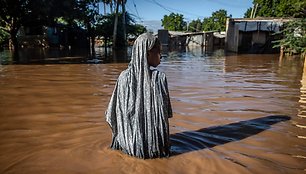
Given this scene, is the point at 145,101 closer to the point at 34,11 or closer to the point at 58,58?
the point at 58,58

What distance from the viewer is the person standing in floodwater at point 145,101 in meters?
2.91

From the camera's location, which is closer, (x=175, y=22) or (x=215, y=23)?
(x=215, y=23)

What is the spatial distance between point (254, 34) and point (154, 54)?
933 inches

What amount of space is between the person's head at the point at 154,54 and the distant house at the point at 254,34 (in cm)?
2267

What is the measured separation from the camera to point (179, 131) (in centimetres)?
414

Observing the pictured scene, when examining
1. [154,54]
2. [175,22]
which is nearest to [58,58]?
[154,54]

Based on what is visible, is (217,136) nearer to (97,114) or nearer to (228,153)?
(228,153)

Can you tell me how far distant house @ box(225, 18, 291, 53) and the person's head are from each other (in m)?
22.7

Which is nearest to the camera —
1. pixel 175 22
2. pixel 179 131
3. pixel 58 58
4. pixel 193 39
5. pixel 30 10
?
pixel 179 131

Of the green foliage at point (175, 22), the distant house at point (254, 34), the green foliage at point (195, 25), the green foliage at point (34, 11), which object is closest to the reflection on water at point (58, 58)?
the green foliage at point (34, 11)

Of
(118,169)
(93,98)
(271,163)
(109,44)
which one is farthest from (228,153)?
(109,44)

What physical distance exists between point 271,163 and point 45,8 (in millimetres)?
17385

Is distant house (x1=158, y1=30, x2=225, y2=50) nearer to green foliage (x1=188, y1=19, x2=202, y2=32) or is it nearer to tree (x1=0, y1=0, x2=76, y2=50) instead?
green foliage (x1=188, y1=19, x2=202, y2=32)

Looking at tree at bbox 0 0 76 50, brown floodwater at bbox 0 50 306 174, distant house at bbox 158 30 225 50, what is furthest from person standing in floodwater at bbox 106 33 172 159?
distant house at bbox 158 30 225 50
